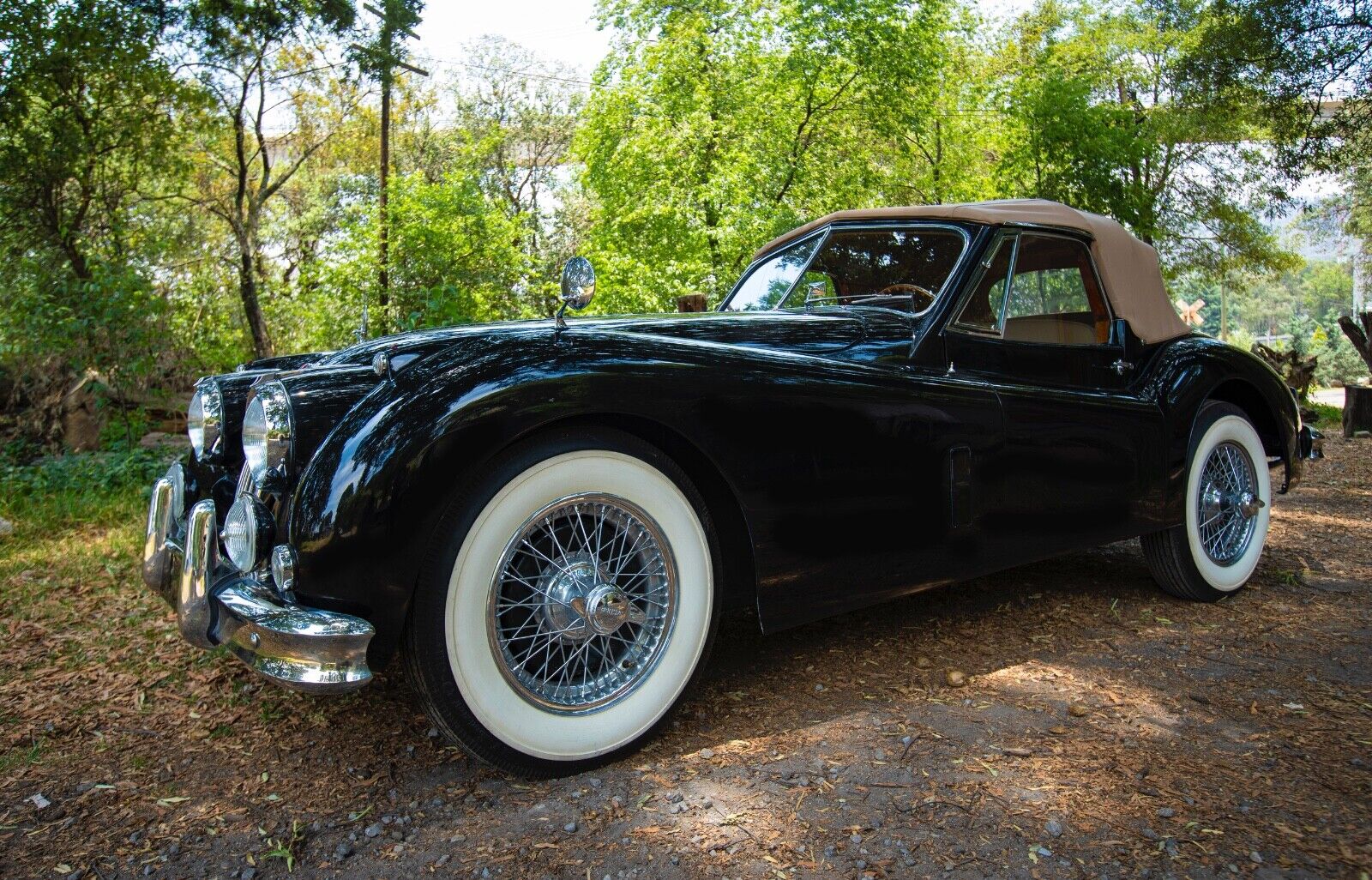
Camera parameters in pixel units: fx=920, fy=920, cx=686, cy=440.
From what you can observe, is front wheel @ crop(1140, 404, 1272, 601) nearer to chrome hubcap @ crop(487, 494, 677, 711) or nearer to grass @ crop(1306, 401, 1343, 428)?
chrome hubcap @ crop(487, 494, 677, 711)

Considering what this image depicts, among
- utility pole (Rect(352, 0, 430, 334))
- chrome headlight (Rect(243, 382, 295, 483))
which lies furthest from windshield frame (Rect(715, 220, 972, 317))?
utility pole (Rect(352, 0, 430, 334))

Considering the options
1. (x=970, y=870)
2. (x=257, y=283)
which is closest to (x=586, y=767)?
(x=970, y=870)

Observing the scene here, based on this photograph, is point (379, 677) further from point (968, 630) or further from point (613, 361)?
point (968, 630)

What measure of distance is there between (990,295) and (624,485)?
1858 mm

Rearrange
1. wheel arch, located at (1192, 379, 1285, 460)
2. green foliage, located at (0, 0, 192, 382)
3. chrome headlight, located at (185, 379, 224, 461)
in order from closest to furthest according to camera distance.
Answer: chrome headlight, located at (185, 379, 224, 461), wheel arch, located at (1192, 379, 1285, 460), green foliage, located at (0, 0, 192, 382)

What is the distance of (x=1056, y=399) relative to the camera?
3.25 metres

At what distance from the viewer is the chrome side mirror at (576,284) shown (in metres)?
2.56

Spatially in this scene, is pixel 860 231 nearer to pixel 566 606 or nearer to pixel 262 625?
pixel 566 606

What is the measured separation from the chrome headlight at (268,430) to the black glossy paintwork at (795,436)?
40 mm

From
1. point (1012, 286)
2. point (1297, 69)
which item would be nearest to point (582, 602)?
point (1012, 286)

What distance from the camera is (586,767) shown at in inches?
90.8

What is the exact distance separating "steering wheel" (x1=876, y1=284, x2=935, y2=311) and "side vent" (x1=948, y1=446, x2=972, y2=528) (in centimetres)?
73

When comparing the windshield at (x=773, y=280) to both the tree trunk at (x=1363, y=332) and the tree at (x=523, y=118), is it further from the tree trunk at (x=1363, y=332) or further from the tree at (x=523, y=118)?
the tree at (x=523, y=118)

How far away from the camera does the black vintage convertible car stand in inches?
81.7
